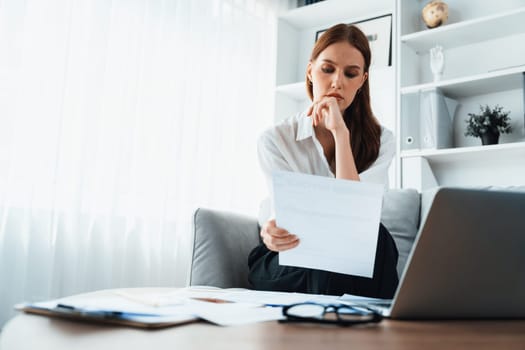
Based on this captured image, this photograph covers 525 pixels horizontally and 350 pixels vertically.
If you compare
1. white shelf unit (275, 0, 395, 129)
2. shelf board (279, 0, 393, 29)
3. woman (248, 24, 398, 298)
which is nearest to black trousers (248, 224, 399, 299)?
woman (248, 24, 398, 298)

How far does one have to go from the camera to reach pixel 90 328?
17.8 inches

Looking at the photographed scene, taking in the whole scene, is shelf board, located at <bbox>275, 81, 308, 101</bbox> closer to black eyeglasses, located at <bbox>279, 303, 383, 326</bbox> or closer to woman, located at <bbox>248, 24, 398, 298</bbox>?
woman, located at <bbox>248, 24, 398, 298</bbox>

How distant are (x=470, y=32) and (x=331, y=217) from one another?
7.17 ft

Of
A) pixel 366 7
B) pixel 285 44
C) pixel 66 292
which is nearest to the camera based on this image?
pixel 66 292

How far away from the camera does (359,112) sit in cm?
167

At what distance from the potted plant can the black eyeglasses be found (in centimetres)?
202

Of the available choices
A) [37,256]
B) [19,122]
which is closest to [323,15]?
[19,122]

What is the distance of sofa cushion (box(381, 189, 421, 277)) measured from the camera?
1737 mm

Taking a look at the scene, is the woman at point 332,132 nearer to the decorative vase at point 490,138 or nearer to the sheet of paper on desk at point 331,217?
the sheet of paper on desk at point 331,217

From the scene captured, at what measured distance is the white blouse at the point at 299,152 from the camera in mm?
1476

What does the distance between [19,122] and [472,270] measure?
176 cm

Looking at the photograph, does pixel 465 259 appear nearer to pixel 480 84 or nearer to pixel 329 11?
pixel 480 84

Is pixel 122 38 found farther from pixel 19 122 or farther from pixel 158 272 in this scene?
pixel 158 272

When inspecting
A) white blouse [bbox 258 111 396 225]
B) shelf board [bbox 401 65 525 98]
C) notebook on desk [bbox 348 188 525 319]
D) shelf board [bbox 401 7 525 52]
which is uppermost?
Answer: shelf board [bbox 401 7 525 52]
